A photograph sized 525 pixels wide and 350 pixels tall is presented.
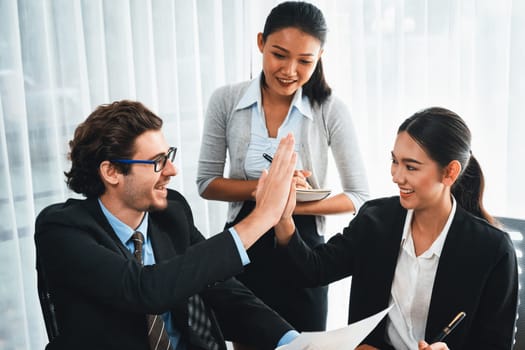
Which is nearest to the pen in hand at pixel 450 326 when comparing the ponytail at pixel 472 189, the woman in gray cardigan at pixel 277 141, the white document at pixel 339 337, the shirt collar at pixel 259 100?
the white document at pixel 339 337

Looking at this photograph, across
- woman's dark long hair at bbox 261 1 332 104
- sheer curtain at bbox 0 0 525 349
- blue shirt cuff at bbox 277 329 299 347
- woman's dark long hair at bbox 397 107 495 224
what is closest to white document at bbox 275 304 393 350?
blue shirt cuff at bbox 277 329 299 347

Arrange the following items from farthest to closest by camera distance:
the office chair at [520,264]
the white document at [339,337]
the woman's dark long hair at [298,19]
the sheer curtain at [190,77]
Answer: the sheer curtain at [190,77], the woman's dark long hair at [298,19], the office chair at [520,264], the white document at [339,337]

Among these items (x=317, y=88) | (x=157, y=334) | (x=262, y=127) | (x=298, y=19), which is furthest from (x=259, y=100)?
(x=157, y=334)

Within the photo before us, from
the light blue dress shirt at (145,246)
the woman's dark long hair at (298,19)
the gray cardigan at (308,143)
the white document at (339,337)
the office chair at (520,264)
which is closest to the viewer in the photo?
the white document at (339,337)

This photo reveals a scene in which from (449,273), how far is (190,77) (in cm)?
166

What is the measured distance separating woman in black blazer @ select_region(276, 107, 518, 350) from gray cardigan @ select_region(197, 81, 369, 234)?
244 mm

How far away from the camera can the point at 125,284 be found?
1.34 metres

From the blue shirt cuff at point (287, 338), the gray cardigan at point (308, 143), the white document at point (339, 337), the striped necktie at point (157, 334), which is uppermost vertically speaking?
the gray cardigan at point (308, 143)

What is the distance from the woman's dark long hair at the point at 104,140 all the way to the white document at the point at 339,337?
637 millimetres

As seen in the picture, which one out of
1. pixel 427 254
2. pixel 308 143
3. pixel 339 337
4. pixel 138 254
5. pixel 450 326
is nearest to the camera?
pixel 339 337

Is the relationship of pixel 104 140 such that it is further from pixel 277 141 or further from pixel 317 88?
pixel 317 88

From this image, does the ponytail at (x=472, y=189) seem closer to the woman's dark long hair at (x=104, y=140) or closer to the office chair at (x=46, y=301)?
the woman's dark long hair at (x=104, y=140)

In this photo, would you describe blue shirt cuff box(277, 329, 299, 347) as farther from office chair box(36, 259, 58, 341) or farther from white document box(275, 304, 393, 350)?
office chair box(36, 259, 58, 341)

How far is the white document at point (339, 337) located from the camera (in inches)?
51.3
